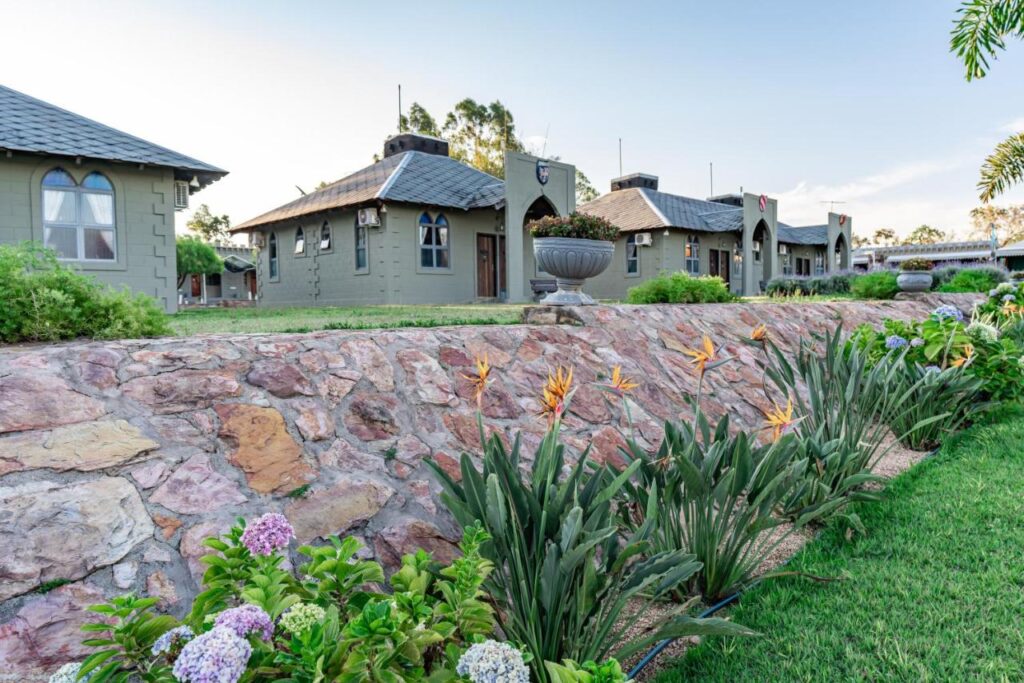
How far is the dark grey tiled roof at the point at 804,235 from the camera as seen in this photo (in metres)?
27.4

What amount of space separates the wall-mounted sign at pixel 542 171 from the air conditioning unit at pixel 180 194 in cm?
821

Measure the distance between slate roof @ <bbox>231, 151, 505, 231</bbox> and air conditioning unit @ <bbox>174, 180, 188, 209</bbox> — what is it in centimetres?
398

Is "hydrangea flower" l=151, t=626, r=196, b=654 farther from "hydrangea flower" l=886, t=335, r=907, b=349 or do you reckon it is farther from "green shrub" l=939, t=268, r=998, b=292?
"green shrub" l=939, t=268, r=998, b=292

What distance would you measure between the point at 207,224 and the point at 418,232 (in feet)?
136

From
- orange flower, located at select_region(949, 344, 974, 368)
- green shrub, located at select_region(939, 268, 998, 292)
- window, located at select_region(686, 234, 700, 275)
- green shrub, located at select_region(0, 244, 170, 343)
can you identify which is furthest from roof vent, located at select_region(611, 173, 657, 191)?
green shrub, located at select_region(0, 244, 170, 343)

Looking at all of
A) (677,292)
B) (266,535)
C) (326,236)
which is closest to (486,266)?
(326,236)

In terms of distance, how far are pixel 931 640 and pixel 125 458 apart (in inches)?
130

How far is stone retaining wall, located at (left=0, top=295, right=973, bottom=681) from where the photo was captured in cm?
221

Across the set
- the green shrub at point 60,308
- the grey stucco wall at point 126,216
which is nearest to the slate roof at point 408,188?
the grey stucco wall at point 126,216

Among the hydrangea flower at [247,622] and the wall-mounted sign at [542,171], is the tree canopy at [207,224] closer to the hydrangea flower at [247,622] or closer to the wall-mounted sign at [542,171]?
the wall-mounted sign at [542,171]

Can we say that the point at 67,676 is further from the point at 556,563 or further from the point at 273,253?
the point at 273,253

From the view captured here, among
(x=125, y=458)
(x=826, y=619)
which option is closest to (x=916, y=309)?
(x=826, y=619)

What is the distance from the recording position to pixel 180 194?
38.4ft

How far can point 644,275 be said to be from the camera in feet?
69.0
